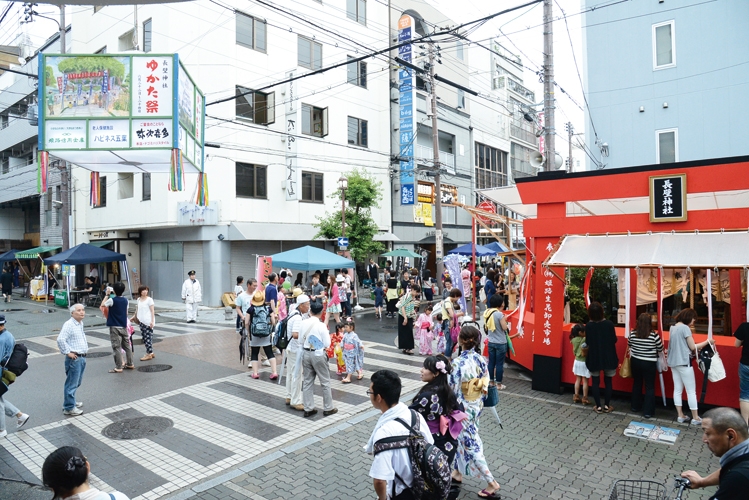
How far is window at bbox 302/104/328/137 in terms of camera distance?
82.1 ft

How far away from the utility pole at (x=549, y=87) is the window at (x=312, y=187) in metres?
15.6

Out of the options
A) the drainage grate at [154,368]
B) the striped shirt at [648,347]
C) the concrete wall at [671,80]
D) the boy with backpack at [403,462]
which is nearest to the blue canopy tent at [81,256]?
the drainage grate at [154,368]

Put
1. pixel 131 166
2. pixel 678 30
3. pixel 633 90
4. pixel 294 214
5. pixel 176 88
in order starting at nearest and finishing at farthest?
pixel 176 88 → pixel 131 166 → pixel 678 30 → pixel 633 90 → pixel 294 214

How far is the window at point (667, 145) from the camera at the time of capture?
1545 cm

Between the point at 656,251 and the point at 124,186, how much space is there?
2577 cm

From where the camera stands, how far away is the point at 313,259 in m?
16.7

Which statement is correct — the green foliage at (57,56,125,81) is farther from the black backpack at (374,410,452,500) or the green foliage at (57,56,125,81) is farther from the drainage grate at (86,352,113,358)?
the black backpack at (374,410,452,500)

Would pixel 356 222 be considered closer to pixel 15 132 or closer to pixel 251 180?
pixel 251 180

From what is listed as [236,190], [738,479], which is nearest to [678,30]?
[738,479]

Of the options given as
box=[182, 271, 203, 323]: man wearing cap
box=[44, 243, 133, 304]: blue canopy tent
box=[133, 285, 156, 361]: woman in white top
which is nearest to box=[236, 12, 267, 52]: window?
box=[44, 243, 133, 304]: blue canopy tent

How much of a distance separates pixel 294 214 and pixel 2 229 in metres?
30.1

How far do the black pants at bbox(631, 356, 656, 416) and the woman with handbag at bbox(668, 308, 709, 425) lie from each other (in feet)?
0.98

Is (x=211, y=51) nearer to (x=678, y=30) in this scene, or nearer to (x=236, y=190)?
(x=236, y=190)

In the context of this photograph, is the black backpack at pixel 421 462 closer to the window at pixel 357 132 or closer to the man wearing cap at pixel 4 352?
the man wearing cap at pixel 4 352
